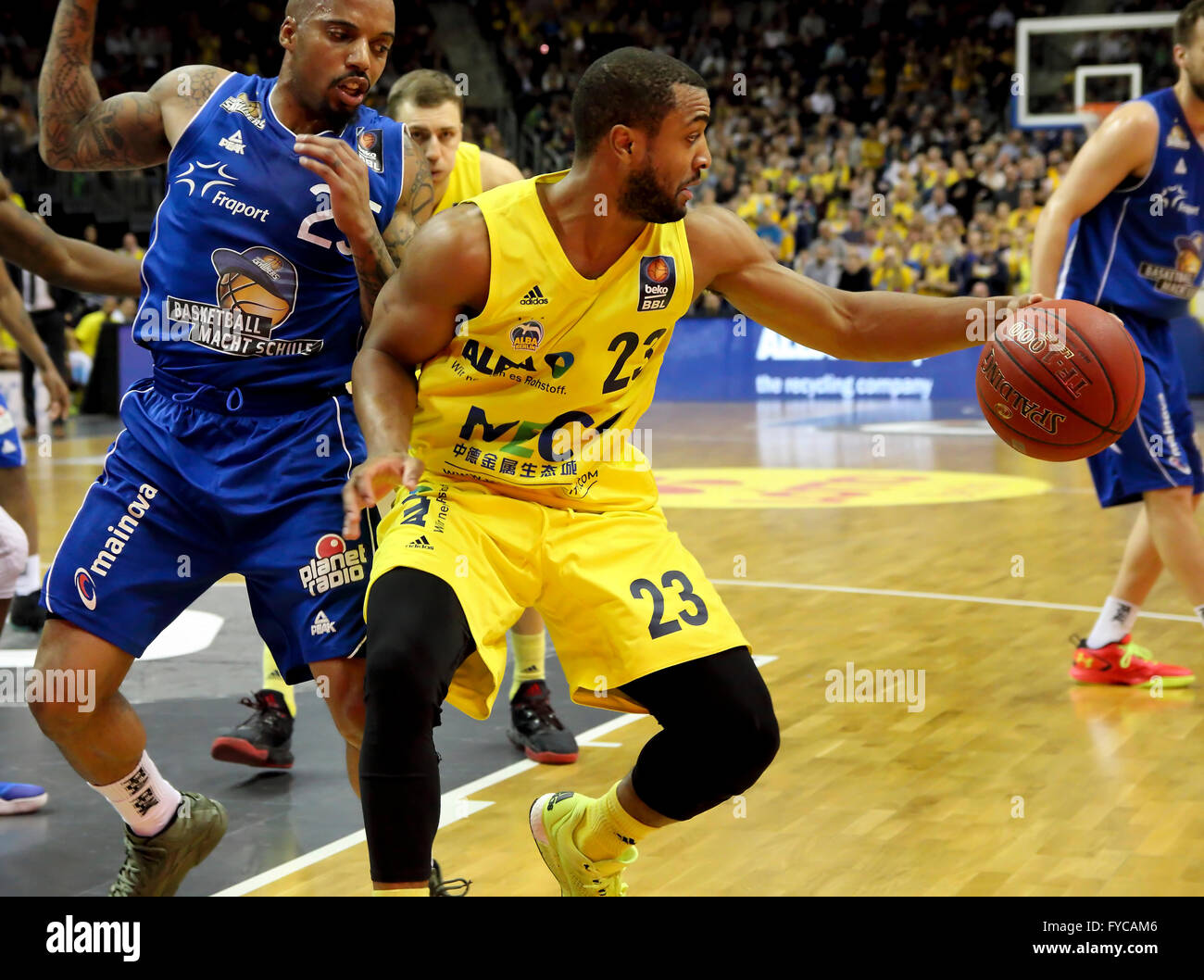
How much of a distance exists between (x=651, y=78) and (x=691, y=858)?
190 cm

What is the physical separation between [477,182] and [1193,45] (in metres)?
2.40

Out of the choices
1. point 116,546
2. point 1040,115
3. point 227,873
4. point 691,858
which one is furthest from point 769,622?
point 1040,115

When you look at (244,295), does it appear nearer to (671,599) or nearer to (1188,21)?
(671,599)

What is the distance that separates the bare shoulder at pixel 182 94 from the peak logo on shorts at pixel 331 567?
100 cm

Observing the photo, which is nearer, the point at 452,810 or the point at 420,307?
the point at 420,307

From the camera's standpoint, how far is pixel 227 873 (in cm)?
367

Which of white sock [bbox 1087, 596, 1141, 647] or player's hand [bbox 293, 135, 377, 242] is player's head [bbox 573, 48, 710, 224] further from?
white sock [bbox 1087, 596, 1141, 647]

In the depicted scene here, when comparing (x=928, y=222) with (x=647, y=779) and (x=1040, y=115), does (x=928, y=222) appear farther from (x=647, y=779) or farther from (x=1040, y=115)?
(x=647, y=779)

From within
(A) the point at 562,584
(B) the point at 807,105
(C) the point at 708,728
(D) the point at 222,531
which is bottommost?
(C) the point at 708,728

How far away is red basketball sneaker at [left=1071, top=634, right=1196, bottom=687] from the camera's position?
5.47 meters

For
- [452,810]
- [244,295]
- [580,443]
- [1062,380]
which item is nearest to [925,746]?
[452,810]

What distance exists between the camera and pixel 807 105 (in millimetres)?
22891

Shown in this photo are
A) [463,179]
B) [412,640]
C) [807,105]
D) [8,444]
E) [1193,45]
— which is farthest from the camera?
[807,105]

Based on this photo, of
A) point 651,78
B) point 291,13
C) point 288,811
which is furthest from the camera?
point 288,811
